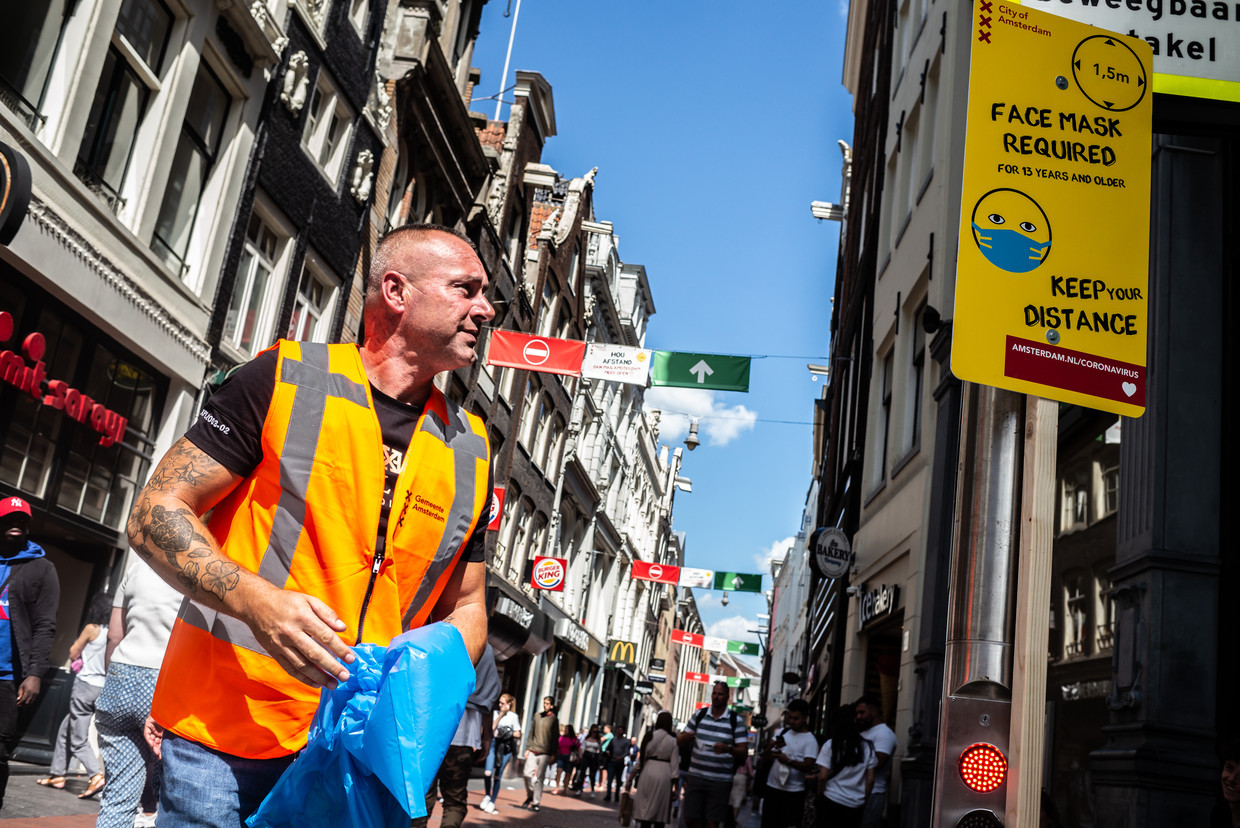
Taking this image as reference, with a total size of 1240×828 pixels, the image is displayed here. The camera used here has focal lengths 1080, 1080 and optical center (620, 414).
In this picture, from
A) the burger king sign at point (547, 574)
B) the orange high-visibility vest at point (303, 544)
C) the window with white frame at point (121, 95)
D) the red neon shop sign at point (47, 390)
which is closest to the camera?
the orange high-visibility vest at point (303, 544)

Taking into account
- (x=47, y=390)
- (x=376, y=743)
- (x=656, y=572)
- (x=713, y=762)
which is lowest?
(x=713, y=762)

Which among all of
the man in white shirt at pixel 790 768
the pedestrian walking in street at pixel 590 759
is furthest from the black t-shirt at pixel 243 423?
the pedestrian walking in street at pixel 590 759

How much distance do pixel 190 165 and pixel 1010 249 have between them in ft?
39.6

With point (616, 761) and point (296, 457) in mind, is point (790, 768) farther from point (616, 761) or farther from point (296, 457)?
point (616, 761)

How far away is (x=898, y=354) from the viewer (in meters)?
14.6

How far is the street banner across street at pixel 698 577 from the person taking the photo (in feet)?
117

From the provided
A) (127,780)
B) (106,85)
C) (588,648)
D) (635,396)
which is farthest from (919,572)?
(635,396)

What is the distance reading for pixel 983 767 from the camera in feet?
9.03

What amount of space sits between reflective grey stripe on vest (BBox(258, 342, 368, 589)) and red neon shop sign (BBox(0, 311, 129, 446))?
27.3ft

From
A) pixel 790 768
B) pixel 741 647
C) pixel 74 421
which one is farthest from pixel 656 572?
pixel 74 421

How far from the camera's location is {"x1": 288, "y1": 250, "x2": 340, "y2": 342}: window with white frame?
16.3 metres

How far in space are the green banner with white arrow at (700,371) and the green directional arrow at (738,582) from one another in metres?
17.9

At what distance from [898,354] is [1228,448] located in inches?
322

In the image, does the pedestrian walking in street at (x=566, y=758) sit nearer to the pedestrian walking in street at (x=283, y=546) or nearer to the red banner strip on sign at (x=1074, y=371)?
the red banner strip on sign at (x=1074, y=371)
